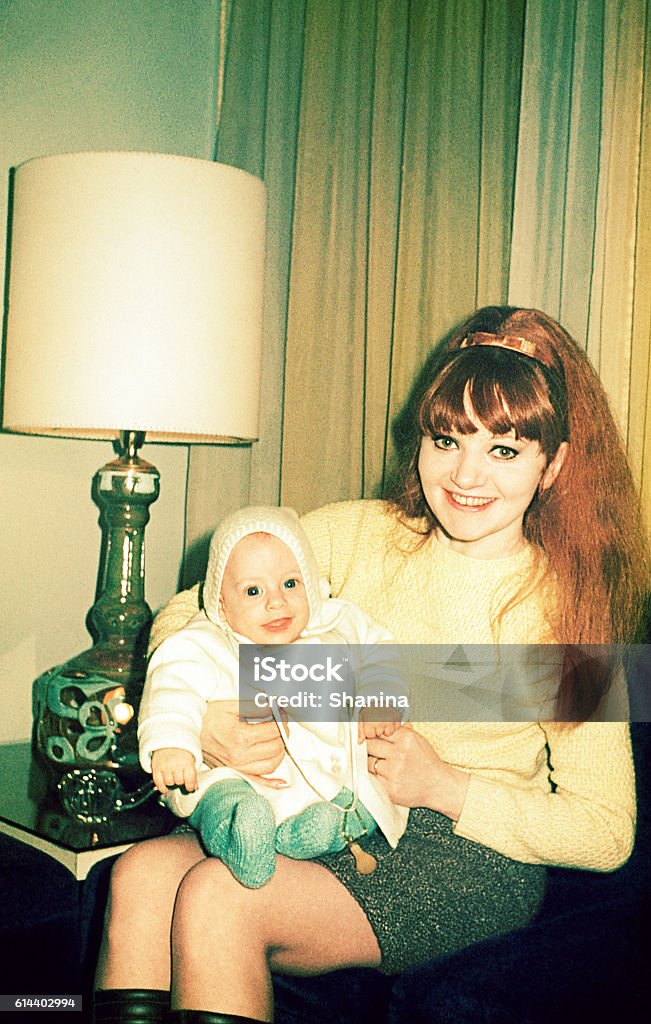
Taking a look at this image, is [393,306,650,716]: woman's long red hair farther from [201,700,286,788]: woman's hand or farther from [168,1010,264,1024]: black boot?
[168,1010,264,1024]: black boot

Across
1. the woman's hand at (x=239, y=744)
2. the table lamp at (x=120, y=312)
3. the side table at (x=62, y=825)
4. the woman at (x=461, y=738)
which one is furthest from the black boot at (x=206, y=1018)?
the table lamp at (x=120, y=312)

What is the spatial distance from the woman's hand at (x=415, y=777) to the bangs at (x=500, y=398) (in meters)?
0.42

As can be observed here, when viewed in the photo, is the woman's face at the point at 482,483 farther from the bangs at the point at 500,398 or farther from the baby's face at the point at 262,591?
the baby's face at the point at 262,591

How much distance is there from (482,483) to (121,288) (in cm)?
61

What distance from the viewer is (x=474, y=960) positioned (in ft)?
3.55

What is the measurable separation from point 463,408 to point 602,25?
0.91 meters

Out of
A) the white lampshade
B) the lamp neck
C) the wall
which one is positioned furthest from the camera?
the wall

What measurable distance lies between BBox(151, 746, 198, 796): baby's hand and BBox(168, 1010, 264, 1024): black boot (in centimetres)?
22

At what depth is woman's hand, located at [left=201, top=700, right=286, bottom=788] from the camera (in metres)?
1.12

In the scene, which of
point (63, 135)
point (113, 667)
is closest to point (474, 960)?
point (113, 667)

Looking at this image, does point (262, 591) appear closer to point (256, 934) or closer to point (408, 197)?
point (256, 934)

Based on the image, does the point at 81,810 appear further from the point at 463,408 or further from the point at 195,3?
the point at 195,3

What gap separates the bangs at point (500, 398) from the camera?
1.20 meters

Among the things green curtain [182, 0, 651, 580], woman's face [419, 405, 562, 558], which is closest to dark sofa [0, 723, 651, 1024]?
woman's face [419, 405, 562, 558]
